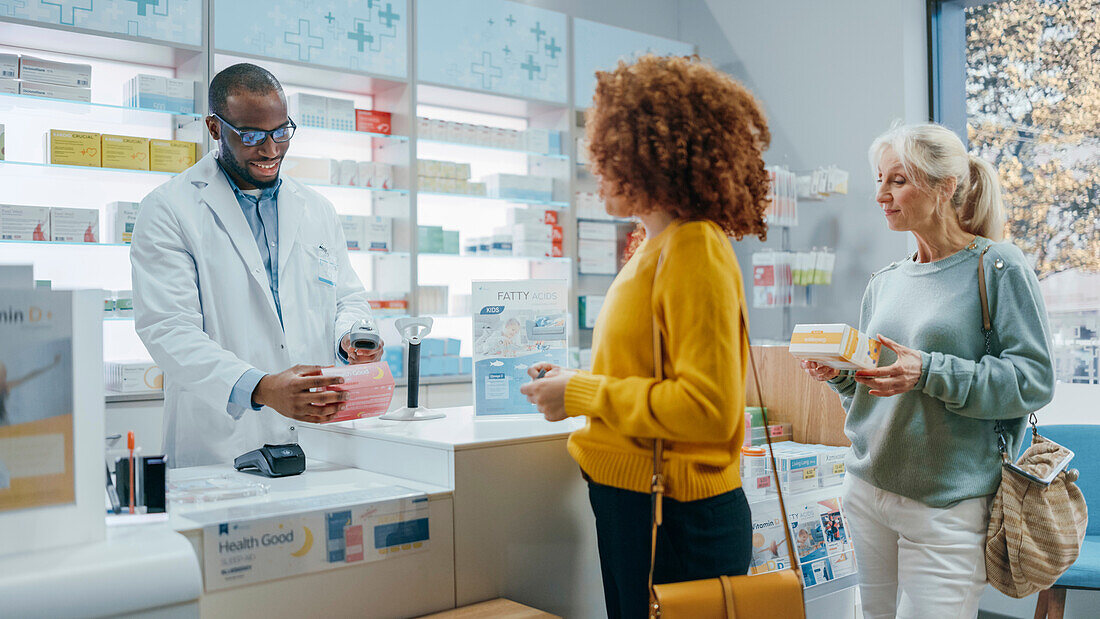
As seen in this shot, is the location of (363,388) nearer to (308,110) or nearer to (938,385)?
(938,385)

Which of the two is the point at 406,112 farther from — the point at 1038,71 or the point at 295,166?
the point at 1038,71

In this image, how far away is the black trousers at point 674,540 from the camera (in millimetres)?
1374

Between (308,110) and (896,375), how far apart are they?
360 cm

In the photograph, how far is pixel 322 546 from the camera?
61.1 inches

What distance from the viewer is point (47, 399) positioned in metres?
1.07

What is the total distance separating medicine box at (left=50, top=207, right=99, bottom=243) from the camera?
3.79 m

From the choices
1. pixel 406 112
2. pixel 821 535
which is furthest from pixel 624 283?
pixel 406 112

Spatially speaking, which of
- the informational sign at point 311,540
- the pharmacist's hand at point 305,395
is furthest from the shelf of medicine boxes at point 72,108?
the informational sign at point 311,540

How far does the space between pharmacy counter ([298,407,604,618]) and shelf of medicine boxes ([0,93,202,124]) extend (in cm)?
268

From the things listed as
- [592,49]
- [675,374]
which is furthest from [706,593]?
[592,49]

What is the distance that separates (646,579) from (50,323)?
0.94 meters

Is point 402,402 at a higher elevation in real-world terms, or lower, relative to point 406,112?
lower

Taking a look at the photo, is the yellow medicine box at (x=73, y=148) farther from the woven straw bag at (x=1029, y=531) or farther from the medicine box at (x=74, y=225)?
the woven straw bag at (x=1029, y=531)

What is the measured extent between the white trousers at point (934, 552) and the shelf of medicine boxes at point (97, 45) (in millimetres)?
3685
